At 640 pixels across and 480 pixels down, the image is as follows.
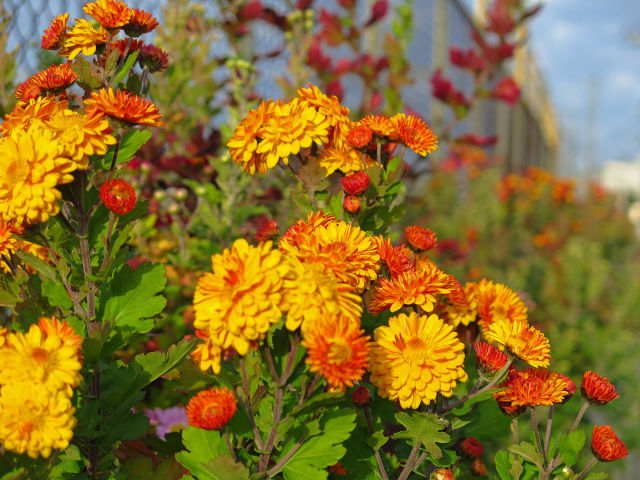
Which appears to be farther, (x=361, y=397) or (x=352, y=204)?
(x=352, y=204)

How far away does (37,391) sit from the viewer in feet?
1.78

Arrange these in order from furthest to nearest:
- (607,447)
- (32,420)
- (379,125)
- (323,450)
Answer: (379,125) < (607,447) < (323,450) < (32,420)

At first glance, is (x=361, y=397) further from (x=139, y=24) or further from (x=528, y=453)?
(x=139, y=24)

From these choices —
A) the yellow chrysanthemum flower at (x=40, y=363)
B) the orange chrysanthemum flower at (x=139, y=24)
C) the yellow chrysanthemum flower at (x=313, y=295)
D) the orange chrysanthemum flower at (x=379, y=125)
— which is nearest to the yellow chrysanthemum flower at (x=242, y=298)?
the yellow chrysanthemum flower at (x=313, y=295)

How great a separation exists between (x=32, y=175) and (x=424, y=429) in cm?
55

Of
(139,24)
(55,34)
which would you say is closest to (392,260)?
(139,24)

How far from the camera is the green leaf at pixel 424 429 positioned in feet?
2.24

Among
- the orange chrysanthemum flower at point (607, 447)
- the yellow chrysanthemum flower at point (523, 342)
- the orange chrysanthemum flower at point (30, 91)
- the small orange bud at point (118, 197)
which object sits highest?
the orange chrysanthemum flower at point (30, 91)

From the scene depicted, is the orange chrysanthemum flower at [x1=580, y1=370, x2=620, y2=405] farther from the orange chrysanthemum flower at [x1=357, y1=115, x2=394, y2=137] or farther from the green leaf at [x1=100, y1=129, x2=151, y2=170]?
the green leaf at [x1=100, y1=129, x2=151, y2=170]

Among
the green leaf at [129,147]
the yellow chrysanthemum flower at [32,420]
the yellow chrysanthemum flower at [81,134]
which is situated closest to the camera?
the yellow chrysanthemum flower at [32,420]

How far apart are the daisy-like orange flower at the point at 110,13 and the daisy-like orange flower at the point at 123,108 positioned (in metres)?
0.13

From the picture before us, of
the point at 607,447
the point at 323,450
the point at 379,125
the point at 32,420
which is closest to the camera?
the point at 32,420

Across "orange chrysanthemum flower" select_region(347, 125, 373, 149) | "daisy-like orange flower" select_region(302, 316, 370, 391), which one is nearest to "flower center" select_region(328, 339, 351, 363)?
"daisy-like orange flower" select_region(302, 316, 370, 391)

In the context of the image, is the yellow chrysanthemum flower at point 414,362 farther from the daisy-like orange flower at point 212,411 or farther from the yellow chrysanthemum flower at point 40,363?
the yellow chrysanthemum flower at point 40,363
